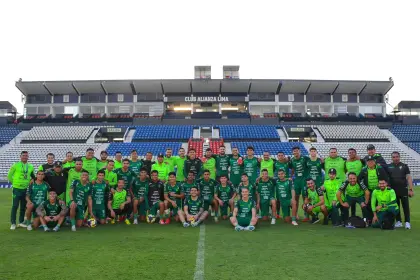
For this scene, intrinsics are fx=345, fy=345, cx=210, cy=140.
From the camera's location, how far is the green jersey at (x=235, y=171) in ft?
35.6

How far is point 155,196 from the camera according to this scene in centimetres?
991

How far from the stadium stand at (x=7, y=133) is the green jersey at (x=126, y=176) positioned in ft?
112

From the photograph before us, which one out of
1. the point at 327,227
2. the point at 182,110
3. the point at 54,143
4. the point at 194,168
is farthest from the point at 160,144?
the point at 327,227

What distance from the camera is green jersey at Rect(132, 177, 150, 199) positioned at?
32.6 feet

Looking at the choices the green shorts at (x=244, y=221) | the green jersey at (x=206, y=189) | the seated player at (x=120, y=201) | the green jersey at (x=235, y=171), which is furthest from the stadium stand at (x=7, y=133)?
the green shorts at (x=244, y=221)

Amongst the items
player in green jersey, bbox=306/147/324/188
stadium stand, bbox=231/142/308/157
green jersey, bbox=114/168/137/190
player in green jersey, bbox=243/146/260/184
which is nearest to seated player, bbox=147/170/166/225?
green jersey, bbox=114/168/137/190

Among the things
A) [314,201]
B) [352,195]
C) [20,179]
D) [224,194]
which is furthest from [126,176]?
[352,195]

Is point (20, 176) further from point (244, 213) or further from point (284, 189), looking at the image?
point (284, 189)

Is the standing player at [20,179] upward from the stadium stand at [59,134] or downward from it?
downward

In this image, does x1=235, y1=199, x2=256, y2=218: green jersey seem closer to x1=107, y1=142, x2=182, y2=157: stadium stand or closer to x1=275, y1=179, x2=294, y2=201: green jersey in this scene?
x1=275, y1=179, x2=294, y2=201: green jersey

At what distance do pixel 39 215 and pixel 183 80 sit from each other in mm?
32201

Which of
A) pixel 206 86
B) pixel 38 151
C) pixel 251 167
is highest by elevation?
pixel 206 86

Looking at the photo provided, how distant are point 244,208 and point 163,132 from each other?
3046cm

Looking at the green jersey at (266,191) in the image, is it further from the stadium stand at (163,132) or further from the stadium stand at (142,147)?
the stadium stand at (163,132)
